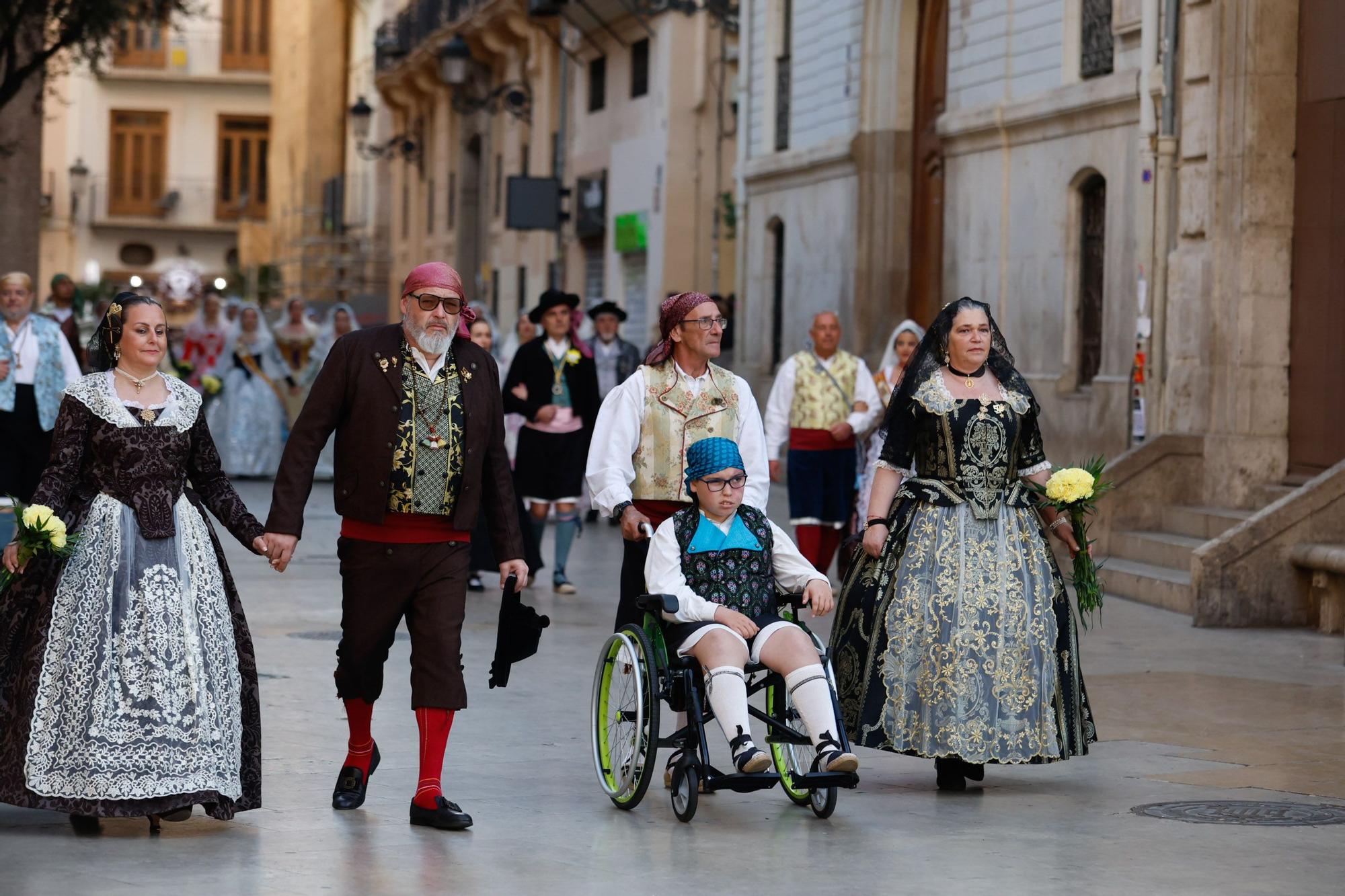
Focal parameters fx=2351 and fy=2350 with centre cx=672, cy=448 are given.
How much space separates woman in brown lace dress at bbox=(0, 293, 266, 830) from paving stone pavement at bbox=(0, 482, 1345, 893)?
0.20 meters

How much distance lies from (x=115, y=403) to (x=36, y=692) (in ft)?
3.09

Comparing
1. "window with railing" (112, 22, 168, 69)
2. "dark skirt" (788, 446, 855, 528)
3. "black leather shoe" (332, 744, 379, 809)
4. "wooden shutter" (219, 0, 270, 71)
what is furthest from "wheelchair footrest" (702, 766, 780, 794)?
"wooden shutter" (219, 0, 270, 71)

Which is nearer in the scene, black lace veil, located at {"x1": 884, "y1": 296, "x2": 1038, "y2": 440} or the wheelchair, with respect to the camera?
the wheelchair

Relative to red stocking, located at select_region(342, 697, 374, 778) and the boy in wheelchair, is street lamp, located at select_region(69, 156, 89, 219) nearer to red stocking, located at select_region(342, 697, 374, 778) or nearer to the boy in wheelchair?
red stocking, located at select_region(342, 697, 374, 778)

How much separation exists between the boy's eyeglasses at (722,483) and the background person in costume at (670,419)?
0.68 m

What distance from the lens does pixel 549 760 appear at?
864 cm

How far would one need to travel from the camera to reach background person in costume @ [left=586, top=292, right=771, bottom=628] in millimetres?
8484

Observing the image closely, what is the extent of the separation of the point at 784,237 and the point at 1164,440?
13508 mm

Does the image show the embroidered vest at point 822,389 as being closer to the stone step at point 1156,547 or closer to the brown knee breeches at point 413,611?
the stone step at point 1156,547

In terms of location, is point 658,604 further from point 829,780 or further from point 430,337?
point 430,337

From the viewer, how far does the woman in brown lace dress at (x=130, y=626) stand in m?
7.02

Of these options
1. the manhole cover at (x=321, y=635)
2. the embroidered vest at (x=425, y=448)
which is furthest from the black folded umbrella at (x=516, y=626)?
the manhole cover at (x=321, y=635)

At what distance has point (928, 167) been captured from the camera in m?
24.3

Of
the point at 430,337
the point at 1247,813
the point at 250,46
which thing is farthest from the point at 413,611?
the point at 250,46
